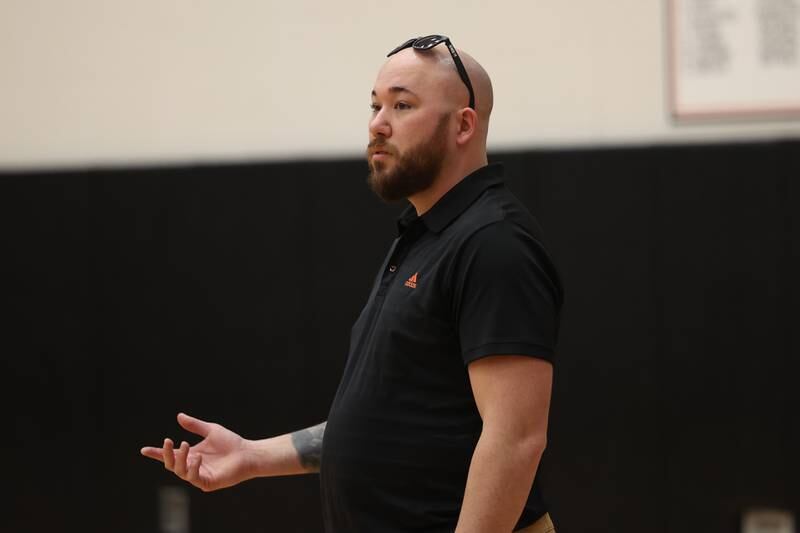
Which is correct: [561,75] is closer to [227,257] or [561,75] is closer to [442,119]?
[227,257]

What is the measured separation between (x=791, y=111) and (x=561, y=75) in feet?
2.84

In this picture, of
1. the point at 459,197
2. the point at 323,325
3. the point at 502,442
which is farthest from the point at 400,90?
the point at 323,325

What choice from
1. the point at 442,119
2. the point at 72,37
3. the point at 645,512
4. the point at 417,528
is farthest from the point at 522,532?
the point at 72,37

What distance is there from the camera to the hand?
1729mm

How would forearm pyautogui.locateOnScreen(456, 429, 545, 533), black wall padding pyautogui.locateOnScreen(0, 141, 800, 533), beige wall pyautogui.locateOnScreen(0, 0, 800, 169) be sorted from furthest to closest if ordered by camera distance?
beige wall pyautogui.locateOnScreen(0, 0, 800, 169) < black wall padding pyautogui.locateOnScreen(0, 141, 800, 533) < forearm pyautogui.locateOnScreen(456, 429, 545, 533)

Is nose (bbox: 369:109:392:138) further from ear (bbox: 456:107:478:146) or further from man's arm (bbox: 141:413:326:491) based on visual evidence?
man's arm (bbox: 141:413:326:491)

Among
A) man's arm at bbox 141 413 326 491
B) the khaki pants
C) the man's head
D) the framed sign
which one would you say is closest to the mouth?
the man's head

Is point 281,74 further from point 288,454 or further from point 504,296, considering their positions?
point 504,296

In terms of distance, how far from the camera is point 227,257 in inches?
162

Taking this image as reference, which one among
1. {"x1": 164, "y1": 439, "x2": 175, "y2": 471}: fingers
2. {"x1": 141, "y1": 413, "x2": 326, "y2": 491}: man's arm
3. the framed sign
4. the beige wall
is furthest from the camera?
the beige wall

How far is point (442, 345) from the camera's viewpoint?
4.91 feet

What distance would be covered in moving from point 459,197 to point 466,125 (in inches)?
4.8

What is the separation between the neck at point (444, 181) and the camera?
165cm

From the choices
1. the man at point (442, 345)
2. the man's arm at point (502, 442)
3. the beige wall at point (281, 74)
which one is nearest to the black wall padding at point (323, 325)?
the beige wall at point (281, 74)
